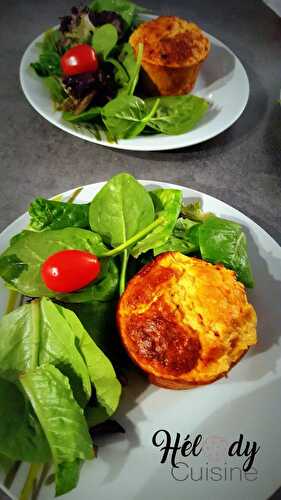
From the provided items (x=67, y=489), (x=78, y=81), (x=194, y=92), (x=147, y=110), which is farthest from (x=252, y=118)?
(x=67, y=489)

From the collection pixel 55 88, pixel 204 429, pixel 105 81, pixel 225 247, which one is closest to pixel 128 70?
pixel 105 81

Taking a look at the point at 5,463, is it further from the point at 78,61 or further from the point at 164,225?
the point at 78,61

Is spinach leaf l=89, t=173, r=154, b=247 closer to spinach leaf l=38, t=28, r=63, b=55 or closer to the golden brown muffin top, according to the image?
the golden brown muffin top

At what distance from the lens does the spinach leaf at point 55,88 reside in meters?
2.19

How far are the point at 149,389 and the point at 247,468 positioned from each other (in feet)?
1.08

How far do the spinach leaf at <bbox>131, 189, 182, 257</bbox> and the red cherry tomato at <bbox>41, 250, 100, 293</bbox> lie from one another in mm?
205

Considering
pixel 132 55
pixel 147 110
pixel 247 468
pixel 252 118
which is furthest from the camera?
pixel 252 118

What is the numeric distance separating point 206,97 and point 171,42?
302 millimetres

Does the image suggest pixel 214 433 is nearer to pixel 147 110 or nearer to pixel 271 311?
pixel 271 311

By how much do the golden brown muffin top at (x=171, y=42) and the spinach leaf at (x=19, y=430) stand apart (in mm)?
1651

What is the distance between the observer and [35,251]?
1439mm

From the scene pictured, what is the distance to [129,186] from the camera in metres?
1.57

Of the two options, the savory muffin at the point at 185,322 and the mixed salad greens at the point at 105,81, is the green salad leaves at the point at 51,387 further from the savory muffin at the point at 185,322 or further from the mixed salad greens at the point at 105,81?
the mixed salad greens at the point at 105,81

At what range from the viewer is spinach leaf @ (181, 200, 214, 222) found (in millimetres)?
1673
